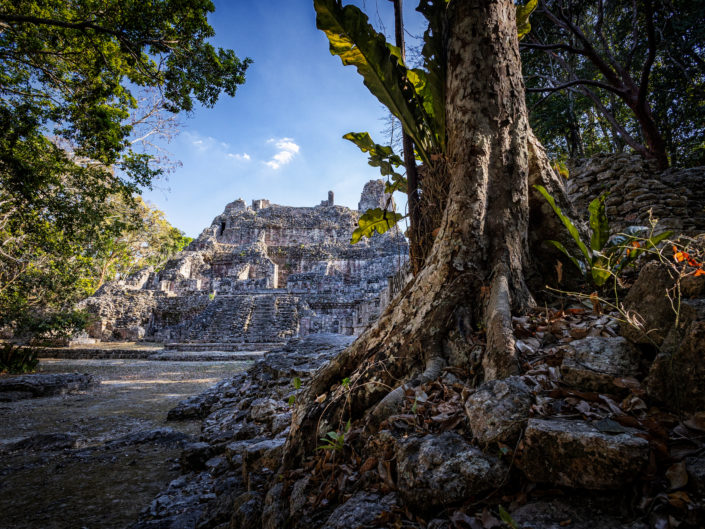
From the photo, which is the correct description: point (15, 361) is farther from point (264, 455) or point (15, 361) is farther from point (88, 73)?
point (264, 455)

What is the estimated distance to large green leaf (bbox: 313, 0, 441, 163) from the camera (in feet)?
8.68

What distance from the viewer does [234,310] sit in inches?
699

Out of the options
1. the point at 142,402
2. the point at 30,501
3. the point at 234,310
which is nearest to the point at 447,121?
the point at 30,501

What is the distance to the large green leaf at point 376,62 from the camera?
8.68ft

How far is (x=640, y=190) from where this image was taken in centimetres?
573

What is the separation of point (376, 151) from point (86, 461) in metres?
4.21

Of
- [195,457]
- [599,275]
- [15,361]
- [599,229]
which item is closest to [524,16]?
[599,229]

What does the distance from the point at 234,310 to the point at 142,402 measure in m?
12.2

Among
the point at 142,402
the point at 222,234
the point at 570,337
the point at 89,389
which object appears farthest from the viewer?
the point at 222,234

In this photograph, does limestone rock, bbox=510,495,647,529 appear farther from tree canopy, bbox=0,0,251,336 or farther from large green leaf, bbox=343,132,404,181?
tree canopy, bbox=0,0,251,336

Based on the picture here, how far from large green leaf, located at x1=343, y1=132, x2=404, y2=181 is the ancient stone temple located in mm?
6990

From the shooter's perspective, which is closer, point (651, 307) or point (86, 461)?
point (651, 307)

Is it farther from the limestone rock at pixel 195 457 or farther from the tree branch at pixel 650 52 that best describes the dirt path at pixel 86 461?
the tree branch at pixel 650 52

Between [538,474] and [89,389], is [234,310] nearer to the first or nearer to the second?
[89,389]
